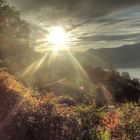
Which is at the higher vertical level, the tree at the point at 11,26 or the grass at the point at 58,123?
the tree at the point at 11,26

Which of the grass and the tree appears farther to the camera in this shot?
the tree

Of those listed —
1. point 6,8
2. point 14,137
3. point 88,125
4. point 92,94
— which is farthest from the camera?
point 6,8

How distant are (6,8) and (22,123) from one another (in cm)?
6309

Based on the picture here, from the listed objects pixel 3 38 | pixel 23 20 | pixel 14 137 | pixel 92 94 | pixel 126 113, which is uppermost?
pixel 23 20

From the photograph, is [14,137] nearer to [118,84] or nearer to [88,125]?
[88,125]

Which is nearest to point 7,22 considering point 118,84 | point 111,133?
point 118,84

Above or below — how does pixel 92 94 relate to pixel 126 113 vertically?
above

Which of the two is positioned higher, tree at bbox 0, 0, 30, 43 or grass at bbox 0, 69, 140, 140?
tree at bbox 0, 0, 30, 43

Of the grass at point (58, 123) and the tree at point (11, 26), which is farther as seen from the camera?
the tree at point (11, 26)

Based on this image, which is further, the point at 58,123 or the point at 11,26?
Answer: the point at 11,26

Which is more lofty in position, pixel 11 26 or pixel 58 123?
pixel 11 26

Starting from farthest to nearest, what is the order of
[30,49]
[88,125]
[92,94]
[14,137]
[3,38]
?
[30,49]
[3,38]
[92,94]
[88,125]
[14,137]

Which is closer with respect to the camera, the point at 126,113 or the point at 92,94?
the point at 126,113

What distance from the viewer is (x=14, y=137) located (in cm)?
1534
